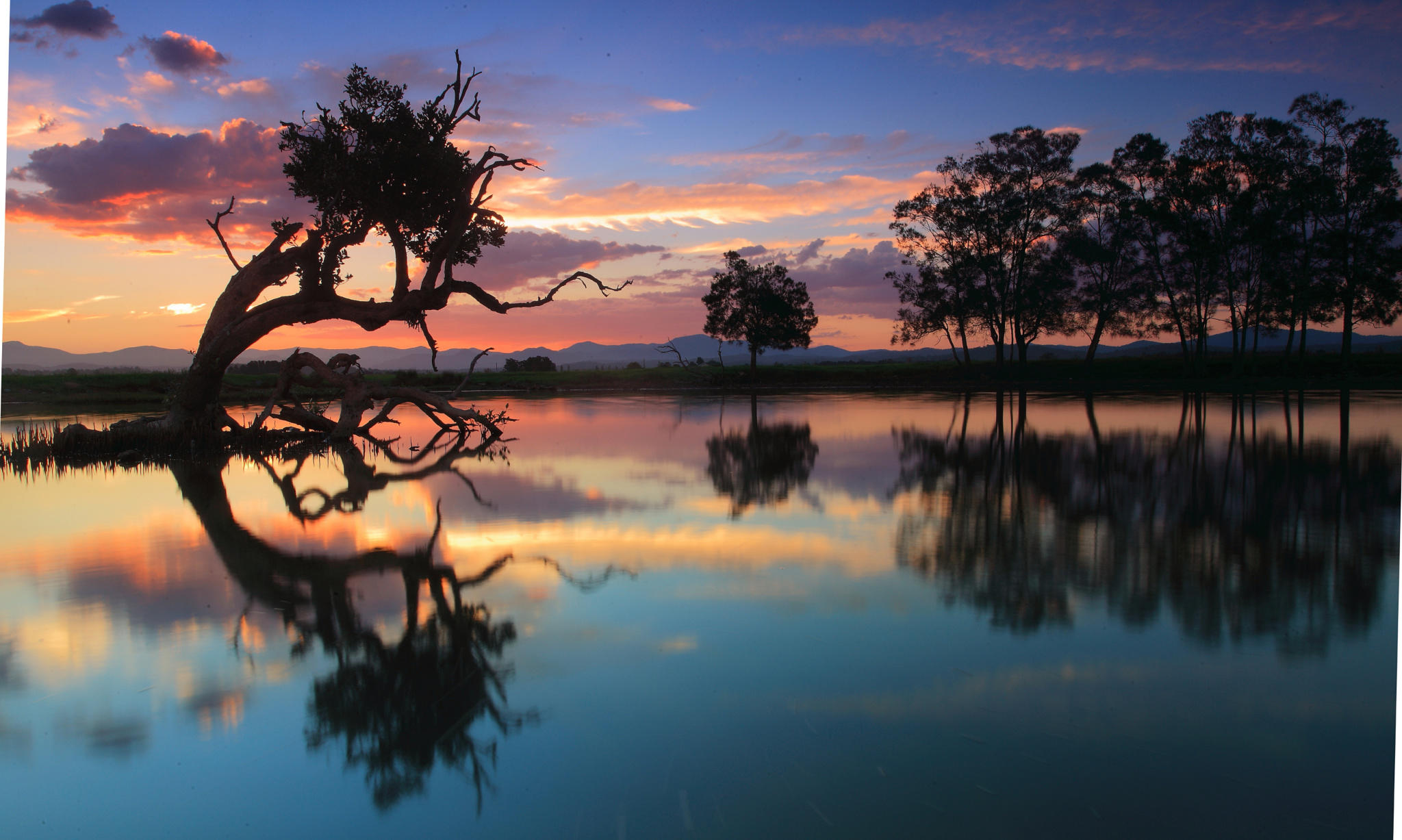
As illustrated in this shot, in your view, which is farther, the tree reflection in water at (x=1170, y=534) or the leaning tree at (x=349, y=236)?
the leaning tree at (x=349, y=236)

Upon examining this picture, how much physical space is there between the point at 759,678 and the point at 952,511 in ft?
20.7

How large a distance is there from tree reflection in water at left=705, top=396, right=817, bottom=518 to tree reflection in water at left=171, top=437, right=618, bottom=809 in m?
4.59

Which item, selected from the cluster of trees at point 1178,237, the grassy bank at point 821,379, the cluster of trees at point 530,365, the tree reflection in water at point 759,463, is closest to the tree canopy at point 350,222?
the tree reflection in water at point 759,463

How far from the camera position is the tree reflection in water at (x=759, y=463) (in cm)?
1230

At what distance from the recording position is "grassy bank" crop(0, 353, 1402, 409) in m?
40.5

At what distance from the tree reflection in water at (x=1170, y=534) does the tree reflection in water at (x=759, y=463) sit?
205cm

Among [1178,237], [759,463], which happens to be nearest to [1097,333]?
[1178,237]

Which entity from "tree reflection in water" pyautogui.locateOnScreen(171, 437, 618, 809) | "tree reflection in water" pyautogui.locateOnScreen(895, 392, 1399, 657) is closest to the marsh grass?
"tree reflection in water" pyautogui.locateOnScreen(171, 437, 618, 809)

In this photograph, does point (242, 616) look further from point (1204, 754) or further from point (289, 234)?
point (289, 234)

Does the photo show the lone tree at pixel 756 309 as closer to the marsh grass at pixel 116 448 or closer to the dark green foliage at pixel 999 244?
the dark green foliage at pixel 999 244

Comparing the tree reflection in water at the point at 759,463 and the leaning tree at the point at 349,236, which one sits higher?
the leaning tree at the point at 349,236

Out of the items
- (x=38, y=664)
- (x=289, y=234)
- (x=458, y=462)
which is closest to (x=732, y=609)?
(x=38, y=664)

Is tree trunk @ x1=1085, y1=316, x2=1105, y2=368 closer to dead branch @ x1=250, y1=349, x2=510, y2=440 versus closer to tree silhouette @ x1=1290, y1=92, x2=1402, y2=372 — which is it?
tree silhouette @ x1=1290, y1=92, x2=1402, y2=372

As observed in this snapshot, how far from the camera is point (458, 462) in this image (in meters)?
16.4
